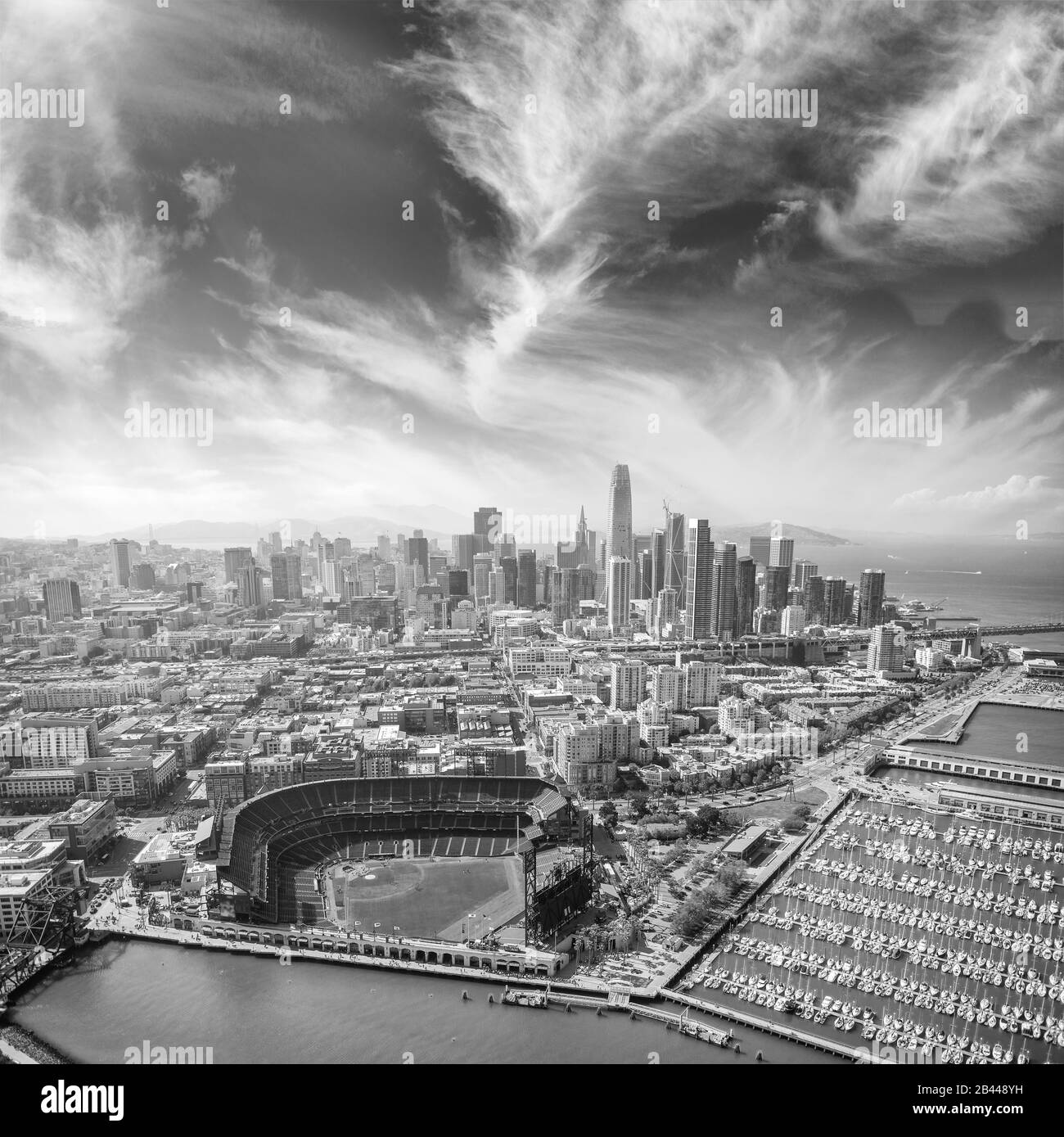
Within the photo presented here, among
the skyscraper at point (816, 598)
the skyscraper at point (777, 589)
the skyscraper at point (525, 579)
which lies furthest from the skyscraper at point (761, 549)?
the skyscraper at point (525, 579)

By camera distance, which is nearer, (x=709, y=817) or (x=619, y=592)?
(x=709, y=817)

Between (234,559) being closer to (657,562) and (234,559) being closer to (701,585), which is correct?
(657,562)

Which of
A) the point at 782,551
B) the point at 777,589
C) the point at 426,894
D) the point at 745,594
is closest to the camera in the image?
the point at 426,894

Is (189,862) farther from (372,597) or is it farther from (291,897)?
(372,597)

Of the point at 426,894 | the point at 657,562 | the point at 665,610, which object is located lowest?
the point at 426,894

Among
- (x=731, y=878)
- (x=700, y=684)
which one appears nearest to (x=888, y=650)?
(x=700, y=684)

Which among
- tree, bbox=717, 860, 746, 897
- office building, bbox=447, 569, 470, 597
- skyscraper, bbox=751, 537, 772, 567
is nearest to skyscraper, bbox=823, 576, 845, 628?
skyscraper, bbox=751, 537, 772, 567

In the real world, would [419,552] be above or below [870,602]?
above
